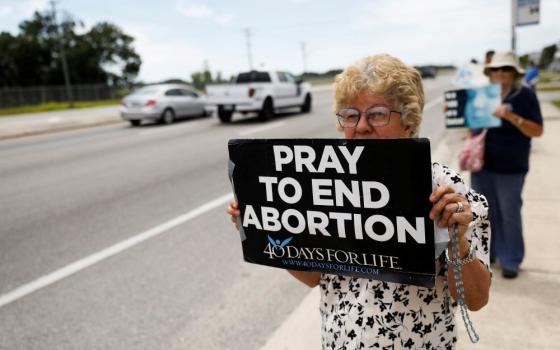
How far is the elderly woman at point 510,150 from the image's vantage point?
10.6 ft

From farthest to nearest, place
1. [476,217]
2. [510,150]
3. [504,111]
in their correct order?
[510,150], [504,111], [476,217]

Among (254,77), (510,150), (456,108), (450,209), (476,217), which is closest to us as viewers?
(450,209)

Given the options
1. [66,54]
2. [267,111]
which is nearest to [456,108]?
[267,111]

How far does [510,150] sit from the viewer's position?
3.32 metres

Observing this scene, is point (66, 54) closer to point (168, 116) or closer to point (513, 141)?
point (168, 116)

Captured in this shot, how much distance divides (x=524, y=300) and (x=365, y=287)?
2122 millimetres

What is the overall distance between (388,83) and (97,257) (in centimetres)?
376

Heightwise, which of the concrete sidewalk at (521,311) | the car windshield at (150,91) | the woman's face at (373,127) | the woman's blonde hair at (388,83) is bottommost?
the concrete sidewalk at (521,311)

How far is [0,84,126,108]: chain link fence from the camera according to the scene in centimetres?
3897

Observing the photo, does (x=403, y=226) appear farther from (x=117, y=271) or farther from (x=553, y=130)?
(x=553, y=130)

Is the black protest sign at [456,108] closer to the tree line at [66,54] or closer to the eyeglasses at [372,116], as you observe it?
the eyeglasses at [372,116]

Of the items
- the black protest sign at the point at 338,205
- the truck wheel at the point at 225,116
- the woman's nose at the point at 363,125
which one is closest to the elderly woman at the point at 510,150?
the woman's nose at the point at 363,125

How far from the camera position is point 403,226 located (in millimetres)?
1400

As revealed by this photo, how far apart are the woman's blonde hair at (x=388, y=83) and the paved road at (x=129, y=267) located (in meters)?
1.97
